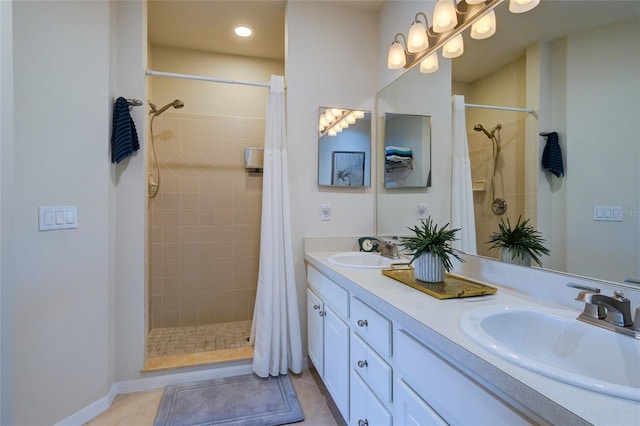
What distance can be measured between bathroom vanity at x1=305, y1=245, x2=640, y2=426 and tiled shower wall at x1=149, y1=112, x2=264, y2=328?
1.44m

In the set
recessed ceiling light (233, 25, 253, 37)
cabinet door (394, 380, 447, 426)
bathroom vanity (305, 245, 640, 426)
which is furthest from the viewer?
recessed ceiling light (233, 25, 253, 37)

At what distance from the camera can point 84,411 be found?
1.67 m

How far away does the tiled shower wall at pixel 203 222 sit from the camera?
9.14ft

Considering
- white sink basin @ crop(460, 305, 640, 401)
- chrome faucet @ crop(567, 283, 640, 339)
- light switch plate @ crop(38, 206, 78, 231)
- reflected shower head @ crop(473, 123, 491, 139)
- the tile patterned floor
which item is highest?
reflected shower head @ crop(473, 123, 491, 139)

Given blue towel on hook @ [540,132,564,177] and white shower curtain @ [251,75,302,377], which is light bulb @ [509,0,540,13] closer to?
blue towel on hook @ [540,132,564,177]

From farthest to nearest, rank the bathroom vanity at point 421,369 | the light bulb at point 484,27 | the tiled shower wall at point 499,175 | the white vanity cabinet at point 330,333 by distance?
the white vanity cabinet at point 330,333, the light bulb at point 484,27, the tiled shower wall at point 499,175, the bathroom vanity at point 421,369

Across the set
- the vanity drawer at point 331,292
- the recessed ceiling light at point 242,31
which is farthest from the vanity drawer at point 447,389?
the recessed ceiling light at point 242,31

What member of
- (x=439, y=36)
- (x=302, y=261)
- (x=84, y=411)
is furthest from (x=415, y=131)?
(x=84, y=411)

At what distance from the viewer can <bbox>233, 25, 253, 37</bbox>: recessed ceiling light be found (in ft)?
8.26

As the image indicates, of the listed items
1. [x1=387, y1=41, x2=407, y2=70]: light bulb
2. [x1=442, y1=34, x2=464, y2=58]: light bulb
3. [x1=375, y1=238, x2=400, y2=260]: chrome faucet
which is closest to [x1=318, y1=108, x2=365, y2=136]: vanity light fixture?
[x1=387, y1=41, x2=407, y2=70]: light bulb

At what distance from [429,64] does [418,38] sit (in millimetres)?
157

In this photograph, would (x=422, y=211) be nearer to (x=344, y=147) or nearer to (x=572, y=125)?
(x=344, y=147)

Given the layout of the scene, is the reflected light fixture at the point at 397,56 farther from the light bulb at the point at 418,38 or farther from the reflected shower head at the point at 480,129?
the reflected shower head at the point at 480,129

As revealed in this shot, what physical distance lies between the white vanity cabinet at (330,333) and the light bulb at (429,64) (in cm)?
135
